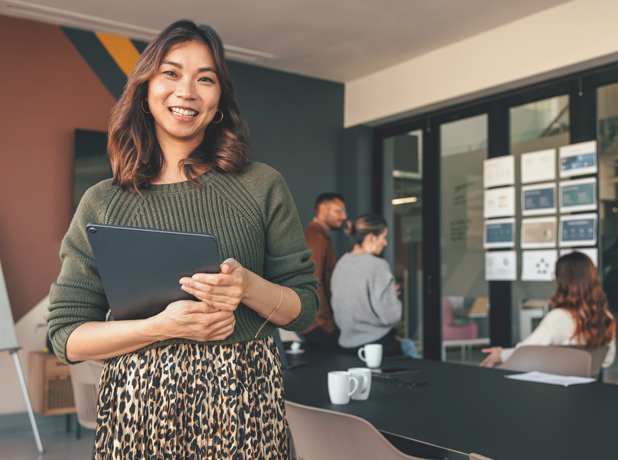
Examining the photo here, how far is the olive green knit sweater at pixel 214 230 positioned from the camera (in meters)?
0.98

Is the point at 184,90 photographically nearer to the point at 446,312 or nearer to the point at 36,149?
the point at 36,149

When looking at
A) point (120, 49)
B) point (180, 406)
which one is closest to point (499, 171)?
point (120, 49)

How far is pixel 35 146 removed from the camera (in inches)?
176

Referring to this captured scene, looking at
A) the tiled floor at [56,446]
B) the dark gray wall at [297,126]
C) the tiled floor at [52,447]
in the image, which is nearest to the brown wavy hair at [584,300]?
the tiled floor at [56,446]

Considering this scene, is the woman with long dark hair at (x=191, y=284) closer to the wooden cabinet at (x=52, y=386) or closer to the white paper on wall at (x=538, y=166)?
the wooden cabinet at (x=52, y=386)

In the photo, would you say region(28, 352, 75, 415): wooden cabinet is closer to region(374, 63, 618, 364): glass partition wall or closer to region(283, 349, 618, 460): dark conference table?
region(283, 349, 618, 460): dark conference table

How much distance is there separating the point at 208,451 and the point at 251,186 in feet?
1.53

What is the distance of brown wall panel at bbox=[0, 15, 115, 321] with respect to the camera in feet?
14.3

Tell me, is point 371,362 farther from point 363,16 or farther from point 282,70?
point 282,70

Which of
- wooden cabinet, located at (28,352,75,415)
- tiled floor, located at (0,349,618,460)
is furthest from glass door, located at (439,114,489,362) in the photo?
wooden cabinet, located at (28,352,75,415)

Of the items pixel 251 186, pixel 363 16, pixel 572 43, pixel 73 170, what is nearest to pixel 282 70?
pixel 363 16

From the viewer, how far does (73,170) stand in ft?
15.0

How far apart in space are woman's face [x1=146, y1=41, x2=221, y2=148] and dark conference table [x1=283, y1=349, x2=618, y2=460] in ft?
2.98

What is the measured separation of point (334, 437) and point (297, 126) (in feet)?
15.2
